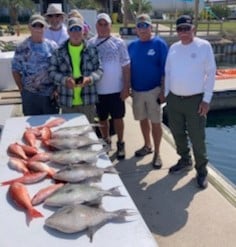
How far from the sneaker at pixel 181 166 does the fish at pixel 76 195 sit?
7.52 ft

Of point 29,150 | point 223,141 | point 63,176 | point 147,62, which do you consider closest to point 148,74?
point 147,62

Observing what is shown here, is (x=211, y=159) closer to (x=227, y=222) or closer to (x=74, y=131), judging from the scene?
(x=227, y=222)

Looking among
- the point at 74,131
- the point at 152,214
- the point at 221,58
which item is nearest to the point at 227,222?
the point at 152,214

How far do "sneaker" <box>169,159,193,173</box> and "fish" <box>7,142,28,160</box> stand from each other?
6.50 ft

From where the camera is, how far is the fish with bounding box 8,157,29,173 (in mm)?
3070

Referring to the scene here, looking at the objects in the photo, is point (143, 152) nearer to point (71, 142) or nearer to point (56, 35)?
point (56, 35)

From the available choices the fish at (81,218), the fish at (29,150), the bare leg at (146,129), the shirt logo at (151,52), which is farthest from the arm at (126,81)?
the fish at (81,218)

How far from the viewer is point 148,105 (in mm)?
4941

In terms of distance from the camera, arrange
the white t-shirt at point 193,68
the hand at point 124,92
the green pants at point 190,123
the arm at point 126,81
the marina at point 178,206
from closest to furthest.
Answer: the marina at point 178,206, the white t-shirt at point 193,68, the green pants at point 190,123, the arm at point 126,81, the hand at point 124,92

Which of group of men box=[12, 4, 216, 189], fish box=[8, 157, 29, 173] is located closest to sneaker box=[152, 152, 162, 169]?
group of men box=[12, 4, 216, 189]

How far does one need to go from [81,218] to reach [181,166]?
107 inches

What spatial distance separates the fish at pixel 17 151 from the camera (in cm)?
328

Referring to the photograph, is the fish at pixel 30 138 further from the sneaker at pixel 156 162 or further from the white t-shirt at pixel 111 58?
the sneaker at pixel 156 162

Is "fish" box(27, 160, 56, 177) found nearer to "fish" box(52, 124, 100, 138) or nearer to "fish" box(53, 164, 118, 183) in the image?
"fish" box(53, 164, 118, 183)
